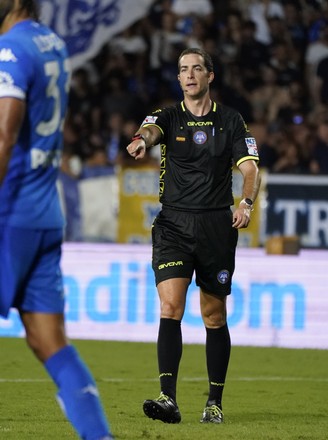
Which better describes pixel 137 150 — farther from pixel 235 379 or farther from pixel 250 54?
pixel 250 54

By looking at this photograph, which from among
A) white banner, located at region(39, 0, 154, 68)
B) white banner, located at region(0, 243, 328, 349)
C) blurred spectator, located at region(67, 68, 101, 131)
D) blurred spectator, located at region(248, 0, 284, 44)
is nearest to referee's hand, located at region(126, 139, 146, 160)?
white banner, located at region(0, 243, 328, 349)

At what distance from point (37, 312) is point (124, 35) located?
14236 mm

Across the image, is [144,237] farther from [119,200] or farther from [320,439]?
[320,439]

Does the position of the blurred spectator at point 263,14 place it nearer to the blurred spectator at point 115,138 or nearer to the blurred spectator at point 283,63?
the blurred spectator at point 283,63

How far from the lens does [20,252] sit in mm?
4824

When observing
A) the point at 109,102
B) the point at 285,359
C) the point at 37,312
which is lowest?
the point at 285,359

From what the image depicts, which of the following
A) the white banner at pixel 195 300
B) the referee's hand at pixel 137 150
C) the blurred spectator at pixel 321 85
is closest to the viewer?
the referee's hand at pixel 137 150

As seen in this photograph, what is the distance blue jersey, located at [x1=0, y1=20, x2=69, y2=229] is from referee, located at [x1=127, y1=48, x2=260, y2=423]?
2.38 m

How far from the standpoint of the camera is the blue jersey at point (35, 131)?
4766mm

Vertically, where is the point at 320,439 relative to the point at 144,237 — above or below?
below

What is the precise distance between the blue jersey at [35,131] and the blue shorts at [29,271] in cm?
5

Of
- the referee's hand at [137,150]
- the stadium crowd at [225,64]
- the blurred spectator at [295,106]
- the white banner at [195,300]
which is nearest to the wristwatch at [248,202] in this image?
the referee's hand at [137,150]

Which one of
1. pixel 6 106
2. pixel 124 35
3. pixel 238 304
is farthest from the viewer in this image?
pixel 124 35

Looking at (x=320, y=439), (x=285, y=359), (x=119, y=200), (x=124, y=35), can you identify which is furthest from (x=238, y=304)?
(x=124, y=35)
